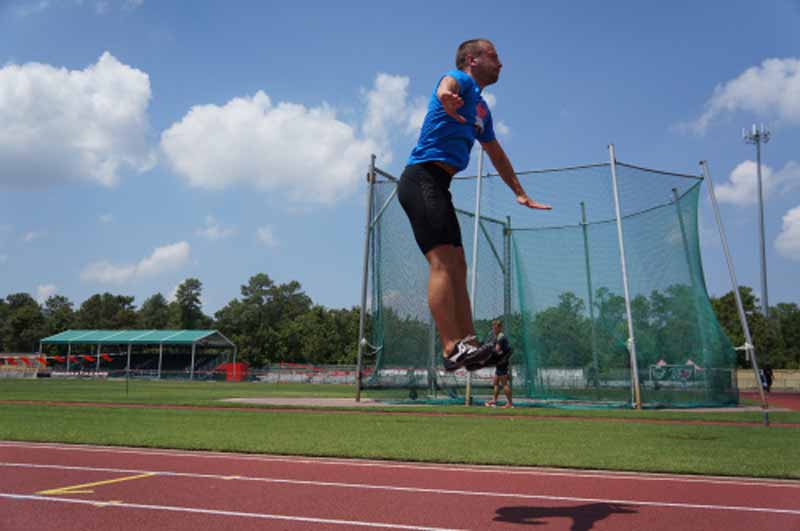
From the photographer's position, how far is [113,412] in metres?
13.6

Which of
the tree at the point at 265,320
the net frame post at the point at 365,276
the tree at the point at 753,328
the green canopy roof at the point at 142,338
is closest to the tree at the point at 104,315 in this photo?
the tree at the point at 265,320

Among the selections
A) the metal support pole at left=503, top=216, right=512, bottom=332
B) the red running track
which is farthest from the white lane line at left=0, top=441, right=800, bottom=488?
the metal support pole at left=503, top=216, right=512, bottom=332

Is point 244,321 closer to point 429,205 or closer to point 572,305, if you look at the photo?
point 572,305

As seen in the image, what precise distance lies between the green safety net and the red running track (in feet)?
34.1

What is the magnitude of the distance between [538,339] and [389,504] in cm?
1353

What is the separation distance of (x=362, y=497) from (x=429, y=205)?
247 cm

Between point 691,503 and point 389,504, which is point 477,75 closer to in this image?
point 389,504

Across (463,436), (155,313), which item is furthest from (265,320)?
(463,436)

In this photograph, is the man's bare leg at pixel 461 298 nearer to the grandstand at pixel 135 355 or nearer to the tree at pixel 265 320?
the grandstand at pixel 135 355

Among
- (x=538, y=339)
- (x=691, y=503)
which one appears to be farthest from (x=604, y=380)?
(x=691, y=503)

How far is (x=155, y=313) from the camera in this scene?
4488 inches

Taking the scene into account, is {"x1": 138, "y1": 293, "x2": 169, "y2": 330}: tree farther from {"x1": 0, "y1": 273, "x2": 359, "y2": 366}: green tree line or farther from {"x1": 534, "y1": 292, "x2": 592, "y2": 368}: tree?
{"x1": 534, "y1": 292, "x2": 592, "y2": 368}: tree

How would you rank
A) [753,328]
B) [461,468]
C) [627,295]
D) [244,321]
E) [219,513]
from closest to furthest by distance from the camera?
[219,513], [461,468], [627,295], [753,328], [244,321]

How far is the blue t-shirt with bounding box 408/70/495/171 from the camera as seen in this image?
3.93 m
